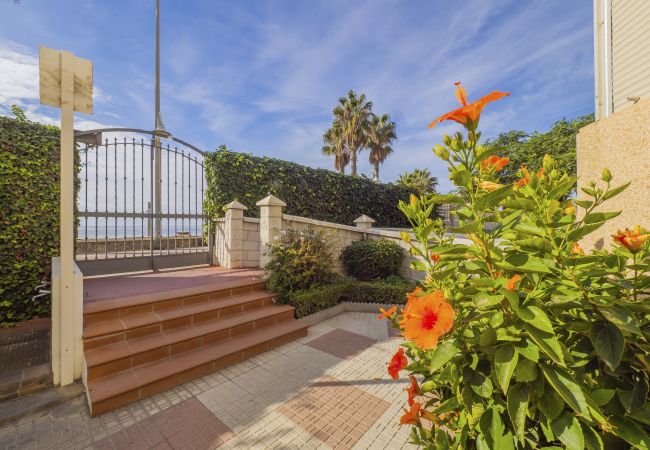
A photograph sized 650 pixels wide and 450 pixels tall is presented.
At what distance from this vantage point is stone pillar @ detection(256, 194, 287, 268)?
18.8 ft

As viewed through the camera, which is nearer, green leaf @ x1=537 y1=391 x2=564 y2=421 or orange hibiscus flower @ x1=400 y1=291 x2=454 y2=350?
green leaf @ x1=537 y1=391 x2=564 y2=421

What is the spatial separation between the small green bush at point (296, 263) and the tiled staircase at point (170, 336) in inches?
17.6

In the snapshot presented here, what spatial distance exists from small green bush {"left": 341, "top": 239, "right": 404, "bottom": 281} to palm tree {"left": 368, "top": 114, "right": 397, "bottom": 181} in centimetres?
1500

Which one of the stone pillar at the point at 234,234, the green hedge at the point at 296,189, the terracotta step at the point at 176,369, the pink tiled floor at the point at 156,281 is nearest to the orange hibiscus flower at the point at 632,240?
the terracotta step at the point at 176,369

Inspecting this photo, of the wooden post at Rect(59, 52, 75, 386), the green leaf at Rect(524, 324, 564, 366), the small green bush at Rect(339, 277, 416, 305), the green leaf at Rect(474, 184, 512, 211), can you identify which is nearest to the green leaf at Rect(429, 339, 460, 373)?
the green leaf at Rect(524, 324, 564, 366)

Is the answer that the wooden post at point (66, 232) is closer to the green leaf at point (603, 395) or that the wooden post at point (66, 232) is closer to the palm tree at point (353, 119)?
the green leaf at point (603, 395)

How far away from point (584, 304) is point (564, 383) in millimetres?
253

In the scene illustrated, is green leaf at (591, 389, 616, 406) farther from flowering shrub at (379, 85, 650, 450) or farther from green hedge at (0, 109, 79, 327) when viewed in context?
green hedge at (0, 109, 79, 327)

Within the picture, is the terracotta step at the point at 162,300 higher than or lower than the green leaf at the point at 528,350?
lower

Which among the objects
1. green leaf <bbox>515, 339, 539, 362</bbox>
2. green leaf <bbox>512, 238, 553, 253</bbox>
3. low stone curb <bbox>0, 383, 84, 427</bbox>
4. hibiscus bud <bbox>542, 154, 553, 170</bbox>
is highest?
hibiscus bud <bbox>542, 154, 553, 170</bbox>

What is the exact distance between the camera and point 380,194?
39.1 ft

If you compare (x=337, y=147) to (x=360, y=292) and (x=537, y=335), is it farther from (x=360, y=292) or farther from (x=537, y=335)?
(x=537, y=335)

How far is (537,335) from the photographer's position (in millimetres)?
721

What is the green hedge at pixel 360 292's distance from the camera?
5.41 metres
